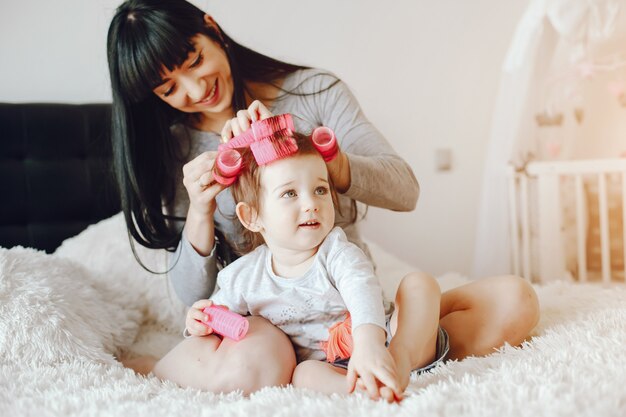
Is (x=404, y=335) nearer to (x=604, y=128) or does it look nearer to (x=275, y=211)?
(x=275, y=211)

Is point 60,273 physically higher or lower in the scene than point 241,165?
lower

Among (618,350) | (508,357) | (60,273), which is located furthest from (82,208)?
(618,350)

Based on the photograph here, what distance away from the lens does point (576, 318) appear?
1.08 m

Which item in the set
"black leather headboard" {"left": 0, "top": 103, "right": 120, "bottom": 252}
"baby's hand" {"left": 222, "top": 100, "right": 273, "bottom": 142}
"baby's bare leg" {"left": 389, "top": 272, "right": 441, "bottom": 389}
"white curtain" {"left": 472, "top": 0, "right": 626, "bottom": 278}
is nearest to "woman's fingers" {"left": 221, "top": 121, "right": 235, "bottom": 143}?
"baby's hand" {"left": 222, "top": 100, "right": 273, "bottom": 142}

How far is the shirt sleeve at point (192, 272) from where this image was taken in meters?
1.16

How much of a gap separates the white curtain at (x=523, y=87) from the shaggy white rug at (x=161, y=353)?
0.78 meters

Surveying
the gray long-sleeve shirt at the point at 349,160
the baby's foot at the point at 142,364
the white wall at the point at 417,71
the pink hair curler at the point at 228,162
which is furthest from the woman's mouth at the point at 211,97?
the white wall at the point at 417,71

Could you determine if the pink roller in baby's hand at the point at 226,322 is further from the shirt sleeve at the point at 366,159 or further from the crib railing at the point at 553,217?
the crib railing at the point at 553,217

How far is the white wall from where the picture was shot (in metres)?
2.13

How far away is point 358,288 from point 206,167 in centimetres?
33

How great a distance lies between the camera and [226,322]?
958 millimetres

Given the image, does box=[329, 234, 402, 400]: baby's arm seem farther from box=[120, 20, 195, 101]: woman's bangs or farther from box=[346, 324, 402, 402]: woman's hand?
box=[120, 20, 195, 101]: woman's bangs

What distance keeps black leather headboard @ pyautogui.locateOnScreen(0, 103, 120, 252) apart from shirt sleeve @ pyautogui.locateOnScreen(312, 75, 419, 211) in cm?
77

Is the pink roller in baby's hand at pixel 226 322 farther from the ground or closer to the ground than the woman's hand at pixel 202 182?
closer to the ground
